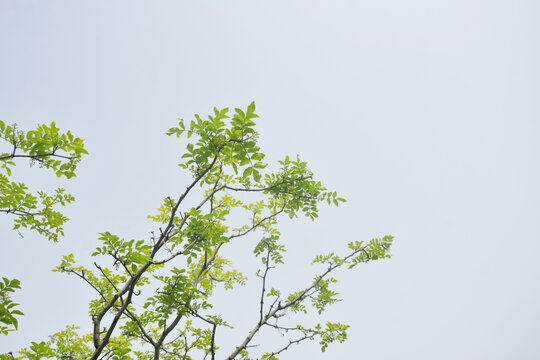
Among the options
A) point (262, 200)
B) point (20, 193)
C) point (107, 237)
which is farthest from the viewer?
point (262, 200)

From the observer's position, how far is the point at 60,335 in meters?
8.13

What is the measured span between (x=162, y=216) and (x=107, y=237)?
9.08 feet

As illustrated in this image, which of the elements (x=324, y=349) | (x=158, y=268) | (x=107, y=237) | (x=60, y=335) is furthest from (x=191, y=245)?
(x=60, y=335)

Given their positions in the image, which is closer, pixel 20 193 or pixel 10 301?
pixel 10 301

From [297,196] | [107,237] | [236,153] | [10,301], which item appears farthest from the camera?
[297,196]

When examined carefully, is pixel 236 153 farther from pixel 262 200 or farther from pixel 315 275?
pixel 315 275

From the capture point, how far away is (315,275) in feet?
22.9

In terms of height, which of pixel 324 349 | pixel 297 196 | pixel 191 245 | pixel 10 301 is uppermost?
pixel 297 196

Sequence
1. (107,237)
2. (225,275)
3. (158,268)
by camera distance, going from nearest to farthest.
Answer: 1. (107,237)
2. (158,268)
3. (225,275)

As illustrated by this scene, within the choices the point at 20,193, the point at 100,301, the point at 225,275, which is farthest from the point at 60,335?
the point at 20,193

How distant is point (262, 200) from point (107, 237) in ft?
12.2

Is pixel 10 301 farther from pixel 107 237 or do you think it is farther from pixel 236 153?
pixel 236 153

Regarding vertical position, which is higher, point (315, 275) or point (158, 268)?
point (315, 275)

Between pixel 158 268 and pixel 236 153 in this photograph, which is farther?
pixel 158 268
